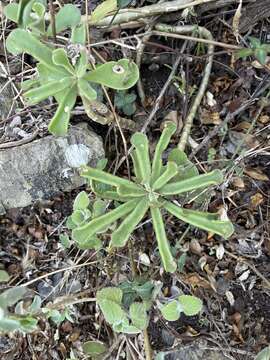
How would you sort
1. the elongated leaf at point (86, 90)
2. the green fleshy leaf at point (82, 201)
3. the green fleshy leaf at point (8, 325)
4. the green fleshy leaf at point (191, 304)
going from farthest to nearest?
1. the green fleshy leaf at point (82, 201)
2. the green fleshy leaf at point (191, 304)
3. the elongated leaf at point (86, 90)
4. the green fleshy leaf at point (8, 325)

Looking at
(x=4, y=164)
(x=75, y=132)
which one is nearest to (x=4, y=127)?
(x=4, y=164)

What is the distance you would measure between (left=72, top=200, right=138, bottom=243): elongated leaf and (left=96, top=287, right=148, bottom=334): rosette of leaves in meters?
0.19

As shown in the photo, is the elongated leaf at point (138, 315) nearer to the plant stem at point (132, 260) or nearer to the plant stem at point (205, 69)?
the plant stem at point (132, 260)

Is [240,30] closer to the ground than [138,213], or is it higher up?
higher up

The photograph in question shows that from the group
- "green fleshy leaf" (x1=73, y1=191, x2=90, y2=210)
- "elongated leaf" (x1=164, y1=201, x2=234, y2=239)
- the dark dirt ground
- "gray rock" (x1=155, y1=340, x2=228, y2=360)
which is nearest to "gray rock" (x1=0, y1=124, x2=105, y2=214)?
the dark dirt ground

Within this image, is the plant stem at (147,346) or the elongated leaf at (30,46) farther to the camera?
the plant stem at (147,346)

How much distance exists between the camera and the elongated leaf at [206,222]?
4.43 ft

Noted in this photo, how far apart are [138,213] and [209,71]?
640mm

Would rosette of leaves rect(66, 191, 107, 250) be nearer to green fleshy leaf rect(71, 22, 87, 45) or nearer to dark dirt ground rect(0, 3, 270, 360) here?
dark dirt ground rect(0, 3, 270, 360)

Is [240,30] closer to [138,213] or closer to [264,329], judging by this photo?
[138,213]

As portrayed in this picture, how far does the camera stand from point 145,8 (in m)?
1.76

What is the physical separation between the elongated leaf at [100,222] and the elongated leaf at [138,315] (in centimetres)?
24

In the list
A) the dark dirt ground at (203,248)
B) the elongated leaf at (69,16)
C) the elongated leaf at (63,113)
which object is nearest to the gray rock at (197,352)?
the dark dirt ground at (203,248)

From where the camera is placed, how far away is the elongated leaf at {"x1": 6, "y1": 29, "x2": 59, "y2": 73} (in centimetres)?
135
